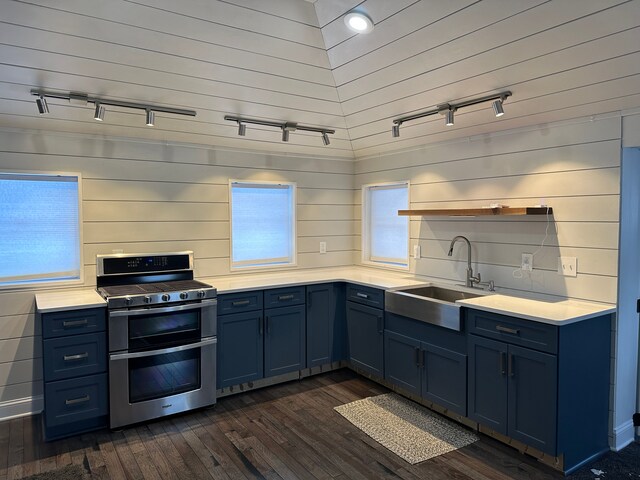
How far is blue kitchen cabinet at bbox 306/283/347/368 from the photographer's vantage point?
4.02 meters

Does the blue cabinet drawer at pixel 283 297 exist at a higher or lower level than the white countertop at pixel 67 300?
lower

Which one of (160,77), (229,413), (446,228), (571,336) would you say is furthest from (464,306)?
(160,77)

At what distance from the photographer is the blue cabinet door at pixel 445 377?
3055mm

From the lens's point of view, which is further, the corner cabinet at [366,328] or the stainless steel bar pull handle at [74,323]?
the corner cabinet at [366,328]

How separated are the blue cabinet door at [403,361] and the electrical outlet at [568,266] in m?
1.11

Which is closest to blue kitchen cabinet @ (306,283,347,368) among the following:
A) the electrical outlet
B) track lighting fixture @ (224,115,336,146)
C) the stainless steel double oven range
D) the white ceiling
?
the stainless steel double oven range

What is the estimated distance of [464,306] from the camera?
2.99m

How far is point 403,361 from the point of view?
3527 mm

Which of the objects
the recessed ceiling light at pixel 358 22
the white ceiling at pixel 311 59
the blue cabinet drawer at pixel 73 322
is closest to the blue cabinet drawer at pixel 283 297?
the blue cabinet drawer at pixel 73 322

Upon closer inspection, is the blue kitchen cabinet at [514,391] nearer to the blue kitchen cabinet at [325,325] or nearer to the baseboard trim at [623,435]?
the baseboard trim at [623,435]

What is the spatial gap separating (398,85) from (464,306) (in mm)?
1603

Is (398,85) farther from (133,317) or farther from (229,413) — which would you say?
(229,413)

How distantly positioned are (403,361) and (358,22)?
2.44 meters

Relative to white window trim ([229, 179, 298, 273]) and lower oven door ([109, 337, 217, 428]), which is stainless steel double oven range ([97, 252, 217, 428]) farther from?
white window trim ([229, 179, 298, 273])
